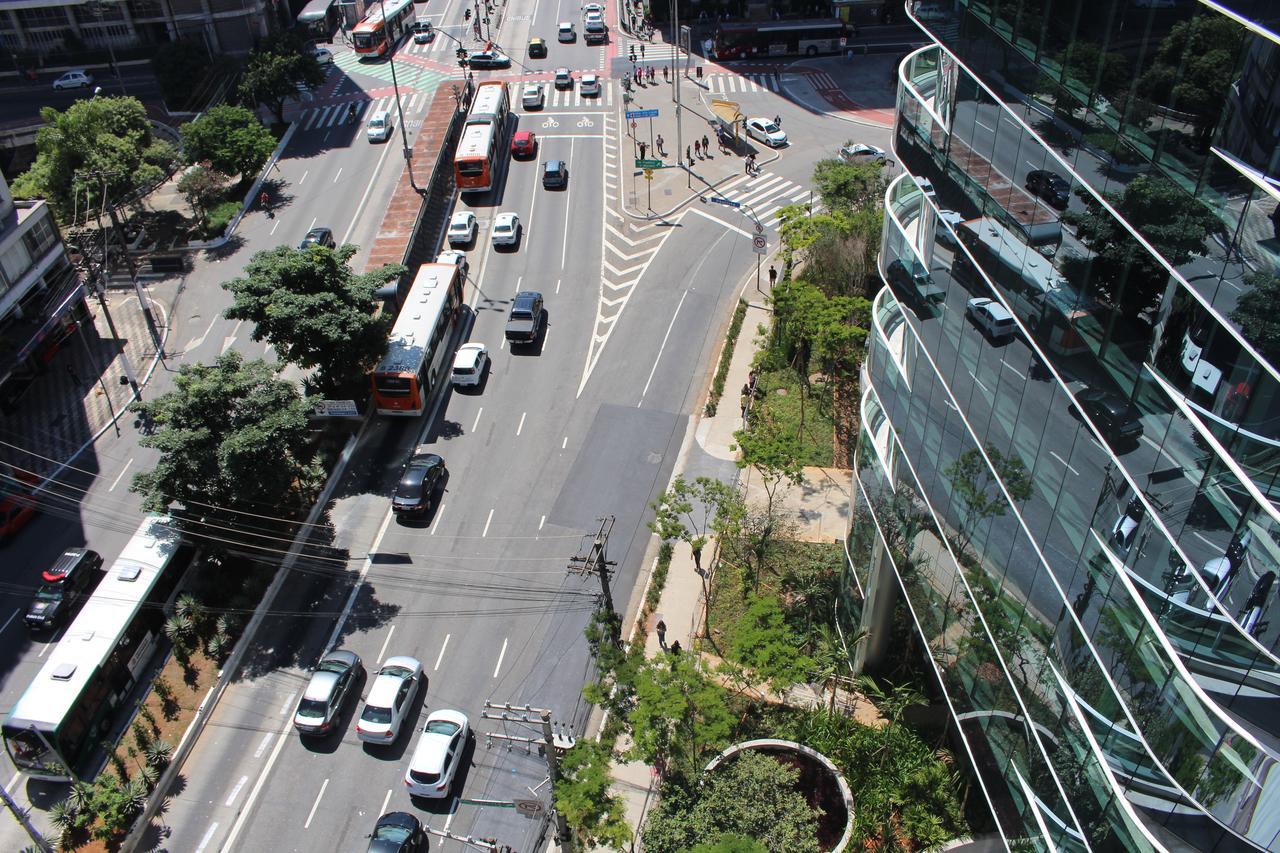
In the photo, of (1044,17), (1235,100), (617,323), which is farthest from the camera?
(617,323)

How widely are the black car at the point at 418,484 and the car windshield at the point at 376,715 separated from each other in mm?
10915

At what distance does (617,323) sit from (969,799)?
34.7 metres

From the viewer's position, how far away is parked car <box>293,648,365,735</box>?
120ft

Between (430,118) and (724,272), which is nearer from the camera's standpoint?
(724,272)

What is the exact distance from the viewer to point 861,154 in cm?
6844

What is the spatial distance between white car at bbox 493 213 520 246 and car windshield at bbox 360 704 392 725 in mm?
36641

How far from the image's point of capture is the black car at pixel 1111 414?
19.9 meters

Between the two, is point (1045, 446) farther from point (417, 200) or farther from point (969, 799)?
point (417, 200)

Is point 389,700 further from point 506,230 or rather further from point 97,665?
point 506,230

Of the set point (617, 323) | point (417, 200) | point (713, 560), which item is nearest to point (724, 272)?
point (617, 323)

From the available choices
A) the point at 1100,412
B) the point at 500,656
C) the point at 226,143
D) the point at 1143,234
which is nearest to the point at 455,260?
the point at 226,143

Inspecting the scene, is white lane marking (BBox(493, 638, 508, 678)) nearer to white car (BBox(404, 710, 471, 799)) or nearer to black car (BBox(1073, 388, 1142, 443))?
white car (BBox(404, 710, 471, 799))

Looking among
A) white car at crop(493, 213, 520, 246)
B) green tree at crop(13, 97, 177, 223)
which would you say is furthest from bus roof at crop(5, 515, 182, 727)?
green tree at crop(13, 97, 177, 223)

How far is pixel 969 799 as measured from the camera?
32.0 m
